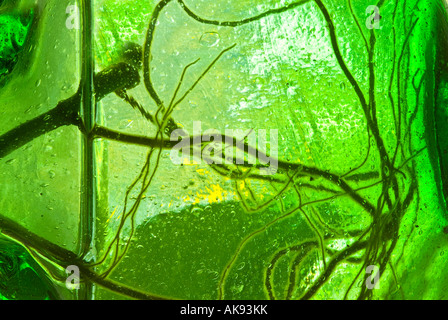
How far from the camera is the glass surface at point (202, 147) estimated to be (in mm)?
542

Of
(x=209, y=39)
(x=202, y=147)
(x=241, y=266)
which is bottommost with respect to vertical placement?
(x=241, y=266)

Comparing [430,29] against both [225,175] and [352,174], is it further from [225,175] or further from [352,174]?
[225,175]

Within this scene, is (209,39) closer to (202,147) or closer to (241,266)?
(202,147)

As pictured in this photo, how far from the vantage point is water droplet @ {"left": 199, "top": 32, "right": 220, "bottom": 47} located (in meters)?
0.55

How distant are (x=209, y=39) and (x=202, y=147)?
16cm

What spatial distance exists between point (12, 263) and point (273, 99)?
48 cm

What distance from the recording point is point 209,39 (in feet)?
1.81

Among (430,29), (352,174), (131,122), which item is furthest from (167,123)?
(430,29)

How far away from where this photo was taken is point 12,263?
579mm

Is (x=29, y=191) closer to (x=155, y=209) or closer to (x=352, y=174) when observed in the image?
(x=155, y=209)

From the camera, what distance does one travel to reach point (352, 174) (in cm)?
57

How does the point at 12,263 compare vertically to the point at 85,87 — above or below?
below

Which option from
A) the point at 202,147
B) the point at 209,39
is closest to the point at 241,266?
the point at 202,147
